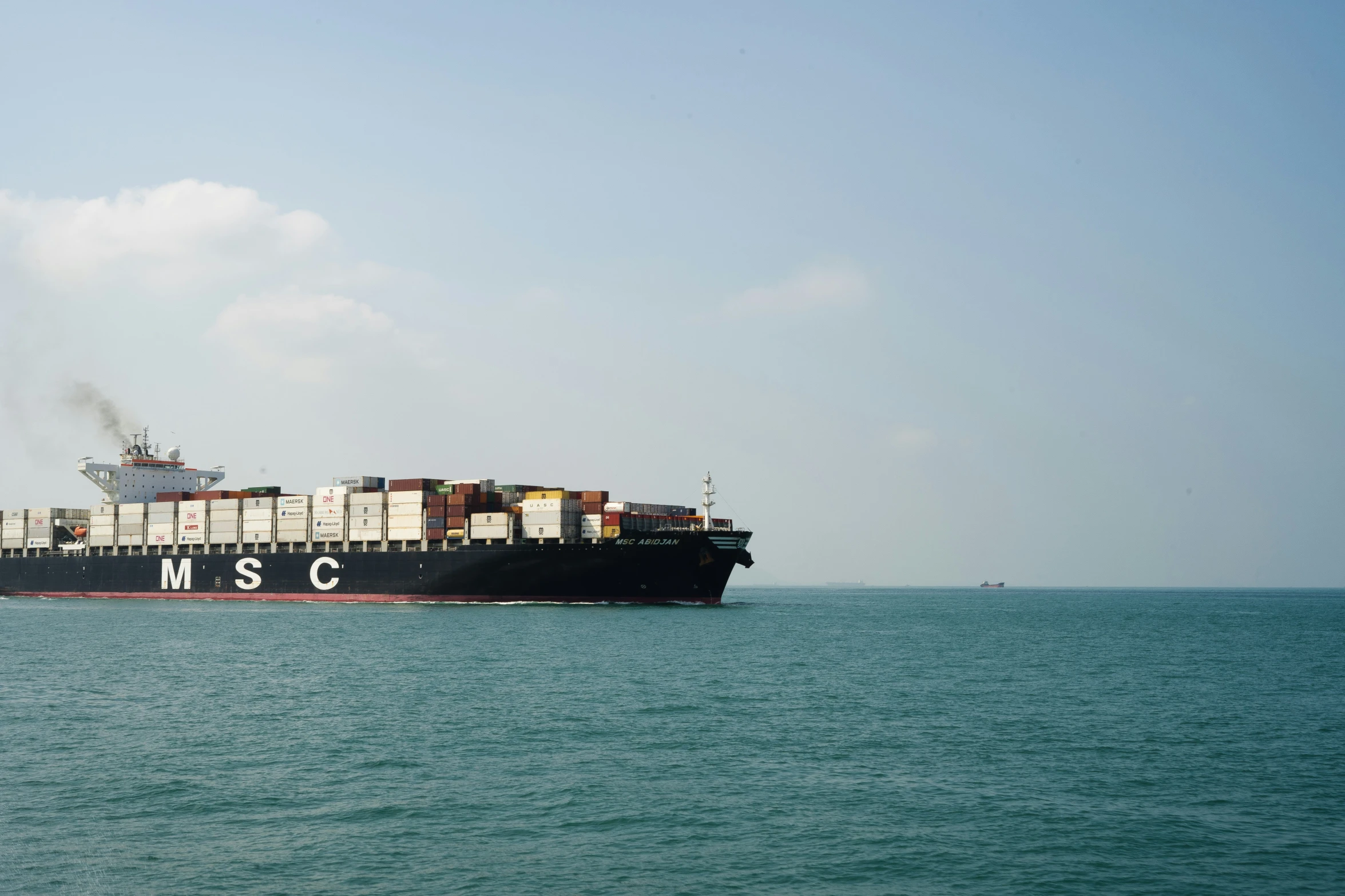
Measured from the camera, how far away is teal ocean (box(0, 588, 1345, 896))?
17672mm

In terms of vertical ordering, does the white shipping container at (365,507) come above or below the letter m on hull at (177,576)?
above

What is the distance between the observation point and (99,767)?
24312 millimetres

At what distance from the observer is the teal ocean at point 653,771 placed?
17672 mm

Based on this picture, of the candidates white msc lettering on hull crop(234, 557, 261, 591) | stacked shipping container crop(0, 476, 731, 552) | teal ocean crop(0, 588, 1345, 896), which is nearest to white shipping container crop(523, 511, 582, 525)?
stacked shipping container crop(0, 476, 731, 552)

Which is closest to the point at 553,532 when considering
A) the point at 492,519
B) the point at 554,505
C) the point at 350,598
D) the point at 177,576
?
the point at 554,505

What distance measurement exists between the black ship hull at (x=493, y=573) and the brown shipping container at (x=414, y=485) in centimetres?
491

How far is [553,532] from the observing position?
243 feet

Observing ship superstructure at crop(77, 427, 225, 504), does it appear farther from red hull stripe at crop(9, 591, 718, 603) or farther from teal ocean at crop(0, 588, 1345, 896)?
teal ocean at crop(0, 588, 1345, 896)

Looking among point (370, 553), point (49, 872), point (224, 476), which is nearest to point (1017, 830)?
point (49, 872)

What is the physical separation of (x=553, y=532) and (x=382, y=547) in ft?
51.9

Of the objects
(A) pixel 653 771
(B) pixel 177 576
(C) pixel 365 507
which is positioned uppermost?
(C) pixel 365 507

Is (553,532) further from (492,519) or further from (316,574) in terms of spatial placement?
(316,574)

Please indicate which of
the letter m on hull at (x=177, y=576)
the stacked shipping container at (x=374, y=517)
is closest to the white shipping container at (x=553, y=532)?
the stacked shipping container at (x=374, y=517)

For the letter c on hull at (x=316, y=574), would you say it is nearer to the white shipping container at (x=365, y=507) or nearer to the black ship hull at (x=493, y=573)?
the black ship hull at (x=493, y=573)
